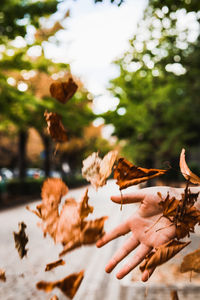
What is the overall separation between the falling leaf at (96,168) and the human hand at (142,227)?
0.19m

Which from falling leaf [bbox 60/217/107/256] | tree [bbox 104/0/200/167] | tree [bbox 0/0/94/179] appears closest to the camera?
falling leaf [bbox 60/217/107/256]

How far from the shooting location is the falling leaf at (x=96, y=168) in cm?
87

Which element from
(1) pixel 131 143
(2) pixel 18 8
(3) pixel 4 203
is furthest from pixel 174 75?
(3) pixel 4 203

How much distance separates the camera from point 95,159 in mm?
894

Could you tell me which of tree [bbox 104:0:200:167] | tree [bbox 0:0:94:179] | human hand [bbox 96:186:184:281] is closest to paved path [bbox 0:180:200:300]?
human hand [bbox 96:186:184:281]

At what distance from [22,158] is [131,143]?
826cm

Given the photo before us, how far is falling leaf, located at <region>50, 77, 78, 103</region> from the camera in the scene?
0.91 m

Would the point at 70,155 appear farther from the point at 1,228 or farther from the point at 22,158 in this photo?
the point at 1,228

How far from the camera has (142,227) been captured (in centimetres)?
117

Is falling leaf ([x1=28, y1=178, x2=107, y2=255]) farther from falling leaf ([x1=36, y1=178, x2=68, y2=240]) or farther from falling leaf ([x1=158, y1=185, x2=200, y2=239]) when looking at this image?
falling leaf ([x1=158, y1=185, x2=200, y2=239])

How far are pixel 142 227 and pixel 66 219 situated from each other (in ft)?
1.28

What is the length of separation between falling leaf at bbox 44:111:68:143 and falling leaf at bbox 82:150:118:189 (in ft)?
0.38

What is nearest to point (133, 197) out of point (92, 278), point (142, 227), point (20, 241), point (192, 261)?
point (142, 227)

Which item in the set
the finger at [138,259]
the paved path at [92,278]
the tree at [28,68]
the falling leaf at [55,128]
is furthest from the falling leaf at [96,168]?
the tree at [28,68]
